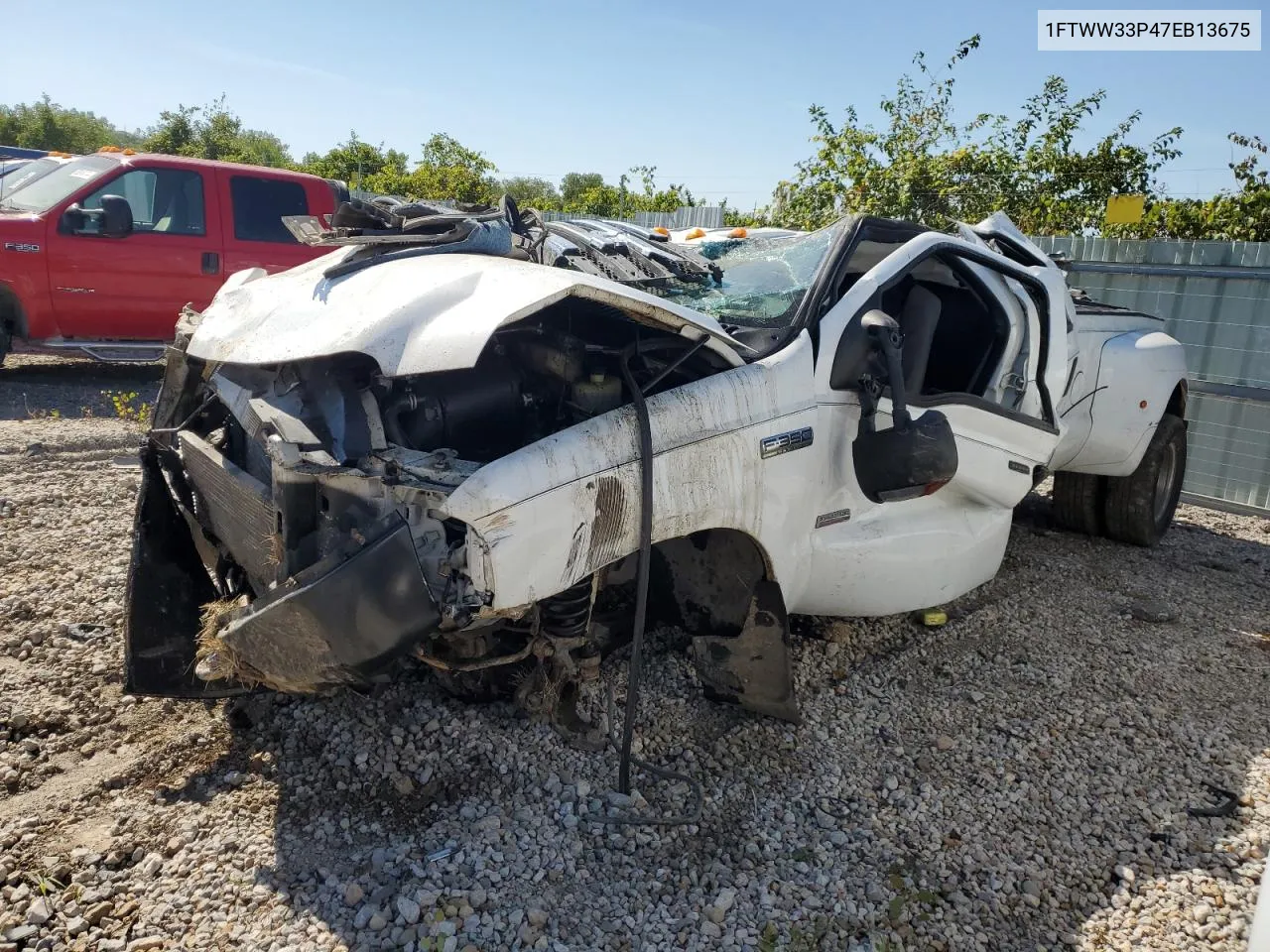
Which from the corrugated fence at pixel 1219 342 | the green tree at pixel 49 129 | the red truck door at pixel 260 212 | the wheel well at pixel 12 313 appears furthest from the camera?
the green tree at pixel 49 129

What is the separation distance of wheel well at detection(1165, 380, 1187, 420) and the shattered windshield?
10.3 feet

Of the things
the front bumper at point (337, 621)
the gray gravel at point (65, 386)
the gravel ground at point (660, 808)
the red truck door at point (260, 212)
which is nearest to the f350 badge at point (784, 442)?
the gravel ground at point (660, 808)

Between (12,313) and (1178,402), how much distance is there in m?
8.74

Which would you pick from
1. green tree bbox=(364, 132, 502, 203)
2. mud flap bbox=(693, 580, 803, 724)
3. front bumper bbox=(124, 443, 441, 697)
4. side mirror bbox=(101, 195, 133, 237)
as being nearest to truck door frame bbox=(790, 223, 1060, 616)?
mud flap bbox=(693, 580, 803, 724)

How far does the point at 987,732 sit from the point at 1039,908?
92 centimetres

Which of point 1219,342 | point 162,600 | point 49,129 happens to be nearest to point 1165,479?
point 1219,342

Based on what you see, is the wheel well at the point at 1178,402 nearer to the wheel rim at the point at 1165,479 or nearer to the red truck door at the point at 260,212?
the wheel rim at the point at 1165,479

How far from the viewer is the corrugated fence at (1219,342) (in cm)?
736

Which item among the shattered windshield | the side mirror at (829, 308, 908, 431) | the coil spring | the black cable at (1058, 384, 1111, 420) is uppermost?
the shattered windshield

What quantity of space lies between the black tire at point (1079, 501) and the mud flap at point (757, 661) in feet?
11.5

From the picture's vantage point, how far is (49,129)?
34281 millimetres

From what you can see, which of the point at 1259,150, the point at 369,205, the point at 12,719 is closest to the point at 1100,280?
the point at 1259,150

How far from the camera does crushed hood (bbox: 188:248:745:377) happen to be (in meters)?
2.43

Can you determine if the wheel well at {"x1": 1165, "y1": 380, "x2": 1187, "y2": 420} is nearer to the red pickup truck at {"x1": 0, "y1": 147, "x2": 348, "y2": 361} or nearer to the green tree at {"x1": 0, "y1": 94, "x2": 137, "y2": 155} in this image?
the red pickup truck at {"x1": 0, "y1": 147, "x2": 348, "y2": 361}
